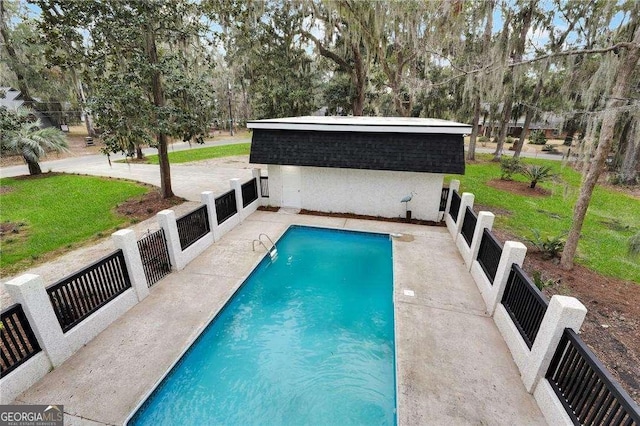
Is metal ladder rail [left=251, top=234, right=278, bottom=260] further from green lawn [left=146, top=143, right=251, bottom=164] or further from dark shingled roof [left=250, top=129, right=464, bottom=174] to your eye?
green lawn [left=146, top=143, right=251, bottom=164]

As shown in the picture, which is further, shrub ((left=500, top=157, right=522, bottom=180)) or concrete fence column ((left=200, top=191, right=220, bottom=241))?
shrub ((left=500, top=157, right=522, bottom=180))

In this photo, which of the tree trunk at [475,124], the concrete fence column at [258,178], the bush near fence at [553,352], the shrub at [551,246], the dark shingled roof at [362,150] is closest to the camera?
the bush near fence at [553,352]

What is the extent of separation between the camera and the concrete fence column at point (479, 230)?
7.08 metres

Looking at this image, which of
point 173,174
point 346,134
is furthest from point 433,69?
point 173,174

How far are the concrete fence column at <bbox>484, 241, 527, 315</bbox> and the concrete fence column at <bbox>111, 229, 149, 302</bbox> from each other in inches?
307

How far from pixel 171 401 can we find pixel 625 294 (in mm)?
10223

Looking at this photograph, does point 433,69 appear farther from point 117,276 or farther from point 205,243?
point 117,276

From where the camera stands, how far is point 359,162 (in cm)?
1066

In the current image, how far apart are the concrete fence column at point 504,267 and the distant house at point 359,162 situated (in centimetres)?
468

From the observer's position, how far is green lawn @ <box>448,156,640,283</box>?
844cm

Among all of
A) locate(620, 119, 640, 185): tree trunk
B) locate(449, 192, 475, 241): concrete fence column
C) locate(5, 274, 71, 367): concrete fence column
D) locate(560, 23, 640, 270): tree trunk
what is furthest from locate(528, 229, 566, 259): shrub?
locate(620, 119, 640, 185): tree trunk

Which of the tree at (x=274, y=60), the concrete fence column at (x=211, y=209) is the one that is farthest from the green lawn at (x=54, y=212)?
the tree at (x=274, y=60)

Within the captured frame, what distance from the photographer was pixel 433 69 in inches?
973

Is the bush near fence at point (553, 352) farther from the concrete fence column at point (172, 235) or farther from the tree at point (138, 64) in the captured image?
the tree at point (138, 64)
